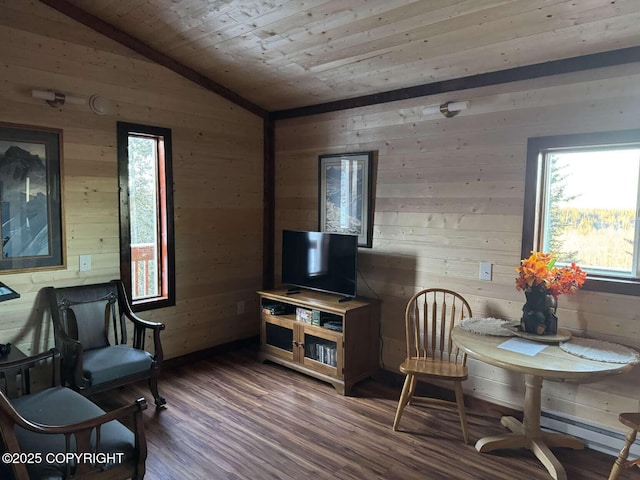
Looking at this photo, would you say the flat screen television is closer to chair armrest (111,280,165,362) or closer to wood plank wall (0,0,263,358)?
wood plank wall (0,0,263,358)

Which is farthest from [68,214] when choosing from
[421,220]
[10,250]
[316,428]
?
[421,220]

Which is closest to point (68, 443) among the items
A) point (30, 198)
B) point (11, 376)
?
point (11, 376)

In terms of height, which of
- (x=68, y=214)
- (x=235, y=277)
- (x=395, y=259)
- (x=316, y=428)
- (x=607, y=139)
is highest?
(x=607, y=139)

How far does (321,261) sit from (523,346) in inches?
72.2

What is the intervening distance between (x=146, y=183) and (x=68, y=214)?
2.34 ft

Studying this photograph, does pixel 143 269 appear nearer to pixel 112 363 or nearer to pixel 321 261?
pixel 112 363

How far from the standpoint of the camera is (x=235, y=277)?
458cm

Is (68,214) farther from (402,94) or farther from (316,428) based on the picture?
(402,94)

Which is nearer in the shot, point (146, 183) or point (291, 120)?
point (146, 183)

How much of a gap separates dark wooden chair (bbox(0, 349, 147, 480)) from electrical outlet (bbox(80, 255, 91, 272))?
1.32 m

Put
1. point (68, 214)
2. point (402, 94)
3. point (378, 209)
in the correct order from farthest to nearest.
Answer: point (378, 209), point (402, 94), point (68, 214)

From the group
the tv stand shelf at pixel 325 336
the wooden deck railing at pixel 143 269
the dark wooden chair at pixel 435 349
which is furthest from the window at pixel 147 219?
the dark wooden chair at pixel 435 349

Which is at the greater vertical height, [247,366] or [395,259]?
[395,259]

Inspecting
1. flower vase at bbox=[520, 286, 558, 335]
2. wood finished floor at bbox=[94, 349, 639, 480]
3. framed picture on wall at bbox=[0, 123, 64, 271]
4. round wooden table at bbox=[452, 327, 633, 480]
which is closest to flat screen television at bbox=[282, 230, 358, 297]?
wood finished floor at bbox=[94, 349, 639, 480]
